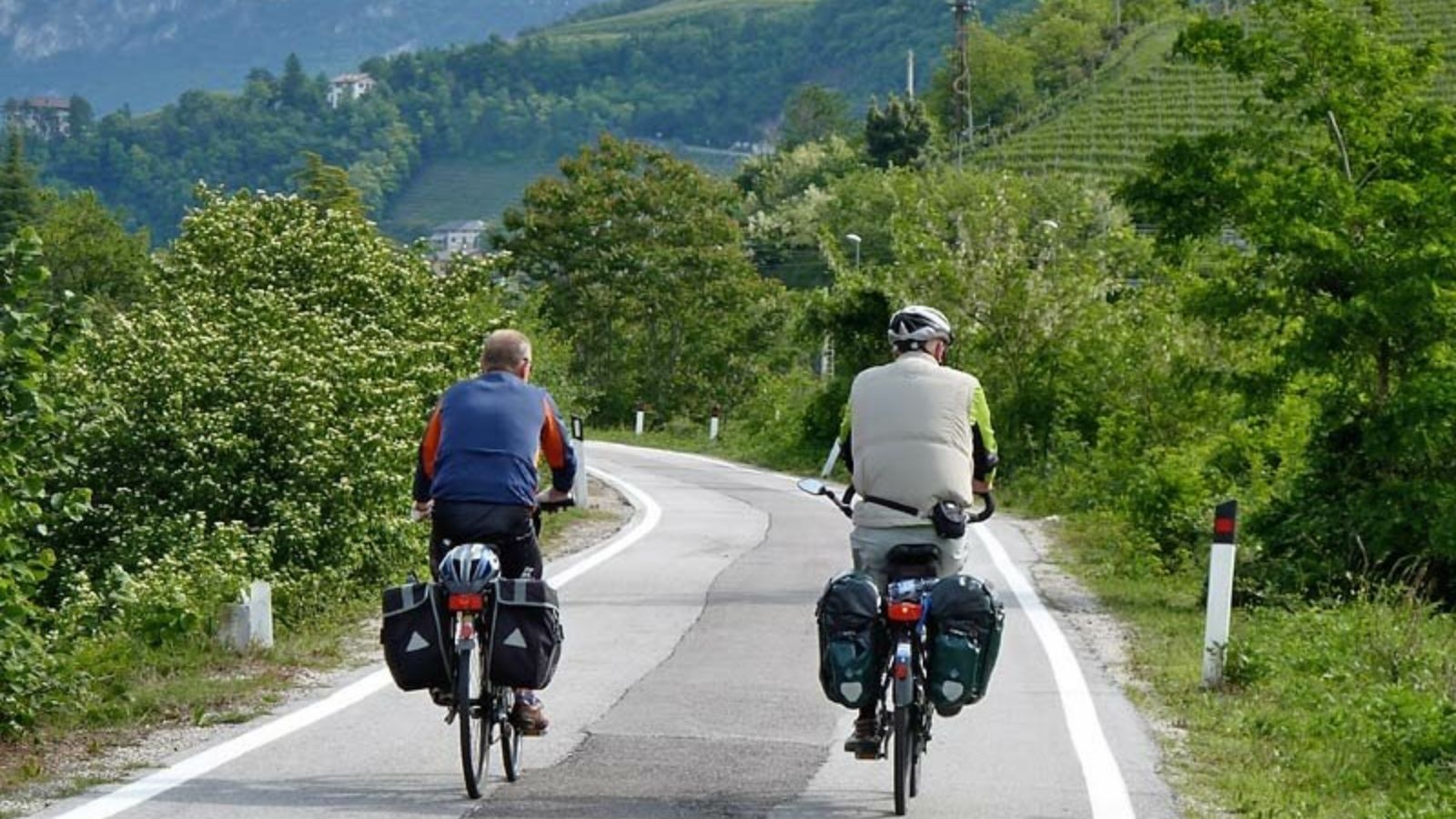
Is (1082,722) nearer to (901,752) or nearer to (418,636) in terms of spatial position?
(901,752)

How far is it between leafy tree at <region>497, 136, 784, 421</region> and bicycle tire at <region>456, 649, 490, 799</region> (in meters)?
67.3

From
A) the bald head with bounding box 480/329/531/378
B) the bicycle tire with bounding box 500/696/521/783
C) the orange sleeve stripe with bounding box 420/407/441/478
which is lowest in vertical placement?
the bicycle tire with bounding box 500/696/521/783

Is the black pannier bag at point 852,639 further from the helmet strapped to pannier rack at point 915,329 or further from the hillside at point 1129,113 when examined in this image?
the hillside at point 1129,113

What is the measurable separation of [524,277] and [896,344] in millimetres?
70281

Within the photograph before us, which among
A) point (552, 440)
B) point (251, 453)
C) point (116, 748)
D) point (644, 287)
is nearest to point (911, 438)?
point (552, 440)

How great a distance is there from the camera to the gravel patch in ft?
28.8

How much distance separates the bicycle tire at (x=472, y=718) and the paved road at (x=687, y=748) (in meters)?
0.12

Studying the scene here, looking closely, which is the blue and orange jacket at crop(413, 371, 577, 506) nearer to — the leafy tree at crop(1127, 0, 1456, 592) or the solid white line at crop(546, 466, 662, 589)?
the solid white line at crop(546, 466, 662, 589)

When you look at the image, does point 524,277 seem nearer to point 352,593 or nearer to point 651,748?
point 352,593

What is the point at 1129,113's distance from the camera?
316 feet

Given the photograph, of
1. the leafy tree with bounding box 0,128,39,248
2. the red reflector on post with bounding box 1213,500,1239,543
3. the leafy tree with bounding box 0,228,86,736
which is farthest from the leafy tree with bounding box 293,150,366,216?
the leafy tree with bounding box 0,228,86,736

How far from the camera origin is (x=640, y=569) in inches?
803

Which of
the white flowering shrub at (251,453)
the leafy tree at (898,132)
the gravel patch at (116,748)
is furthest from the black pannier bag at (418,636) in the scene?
the leafy tree at (898,132)

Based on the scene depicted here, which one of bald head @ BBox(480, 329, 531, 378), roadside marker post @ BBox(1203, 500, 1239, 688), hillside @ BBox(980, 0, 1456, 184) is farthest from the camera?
hillside @ BBox(980, 0, 1456, 184)
